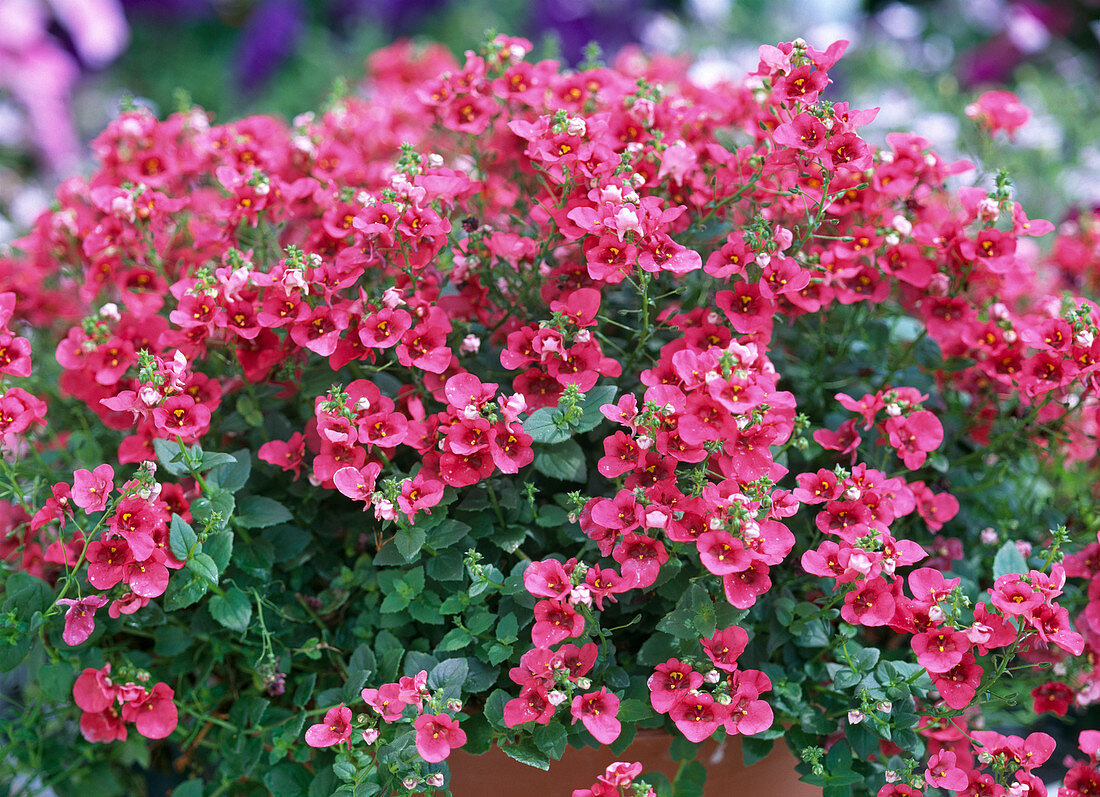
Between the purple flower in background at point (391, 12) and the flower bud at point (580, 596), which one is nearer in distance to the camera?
the flower bud at point (580, 596)

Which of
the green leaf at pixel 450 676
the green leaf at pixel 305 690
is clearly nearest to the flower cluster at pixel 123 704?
the green leaf at pixel 305 690

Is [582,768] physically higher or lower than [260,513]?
lower

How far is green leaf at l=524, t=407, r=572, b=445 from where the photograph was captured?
0.75 meters

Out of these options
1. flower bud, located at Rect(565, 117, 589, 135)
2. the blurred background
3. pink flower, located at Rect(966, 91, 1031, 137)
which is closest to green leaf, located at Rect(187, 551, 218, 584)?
flower bud, located at Rect(565, 117, 589, 135)

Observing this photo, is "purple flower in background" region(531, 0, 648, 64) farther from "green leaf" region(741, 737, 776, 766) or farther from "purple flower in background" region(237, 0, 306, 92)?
"green leaf" region(741, 737, 776, 766)

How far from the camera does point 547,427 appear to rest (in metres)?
0.76

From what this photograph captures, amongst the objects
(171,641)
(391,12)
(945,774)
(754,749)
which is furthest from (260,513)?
(391,12)

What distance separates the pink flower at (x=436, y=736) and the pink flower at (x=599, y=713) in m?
0.09

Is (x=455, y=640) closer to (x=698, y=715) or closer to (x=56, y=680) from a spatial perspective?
(x=698, y=715)

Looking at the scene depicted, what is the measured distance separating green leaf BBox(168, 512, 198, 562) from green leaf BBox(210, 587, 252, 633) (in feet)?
0.19

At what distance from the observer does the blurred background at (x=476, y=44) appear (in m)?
1.99

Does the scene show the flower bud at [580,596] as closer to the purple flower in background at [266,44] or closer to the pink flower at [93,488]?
the pink flower at [93,488]

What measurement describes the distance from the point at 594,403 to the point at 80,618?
0.45 m

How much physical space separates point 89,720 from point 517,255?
1.83ft
